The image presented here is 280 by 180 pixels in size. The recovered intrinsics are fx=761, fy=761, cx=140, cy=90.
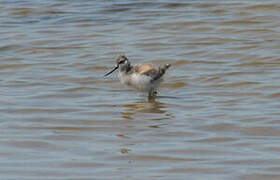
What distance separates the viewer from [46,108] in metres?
10.3

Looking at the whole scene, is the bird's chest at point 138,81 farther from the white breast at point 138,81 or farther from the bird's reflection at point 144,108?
the bird's reflection at point 144,108

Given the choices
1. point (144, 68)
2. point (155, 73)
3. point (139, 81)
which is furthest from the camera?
point (144, 68)

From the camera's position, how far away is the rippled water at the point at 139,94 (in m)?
7.50

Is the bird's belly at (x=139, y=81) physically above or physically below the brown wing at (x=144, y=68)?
below

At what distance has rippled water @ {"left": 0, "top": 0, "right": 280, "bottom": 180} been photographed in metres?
7.50

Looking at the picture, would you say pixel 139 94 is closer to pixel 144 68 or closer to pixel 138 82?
pixel 144 68

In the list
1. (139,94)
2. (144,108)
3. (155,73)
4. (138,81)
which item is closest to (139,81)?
(138,81)

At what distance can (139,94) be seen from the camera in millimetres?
11602

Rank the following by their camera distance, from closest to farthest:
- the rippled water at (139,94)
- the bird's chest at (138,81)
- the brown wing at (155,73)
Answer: the rippled water at (139,94) < the bird's chest at (138,81) < the brown wing at (155,73)

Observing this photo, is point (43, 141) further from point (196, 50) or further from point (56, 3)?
point (56, 3)

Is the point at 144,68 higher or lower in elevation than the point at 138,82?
higher

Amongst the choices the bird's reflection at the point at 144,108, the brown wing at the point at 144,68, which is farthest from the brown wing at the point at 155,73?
the bird's reflection at the point at 144,108

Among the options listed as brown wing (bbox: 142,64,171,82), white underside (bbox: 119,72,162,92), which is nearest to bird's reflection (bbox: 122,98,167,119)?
white underside (bbox: 119,72,162,92)

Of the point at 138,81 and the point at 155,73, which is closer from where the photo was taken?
the point at 138,81
